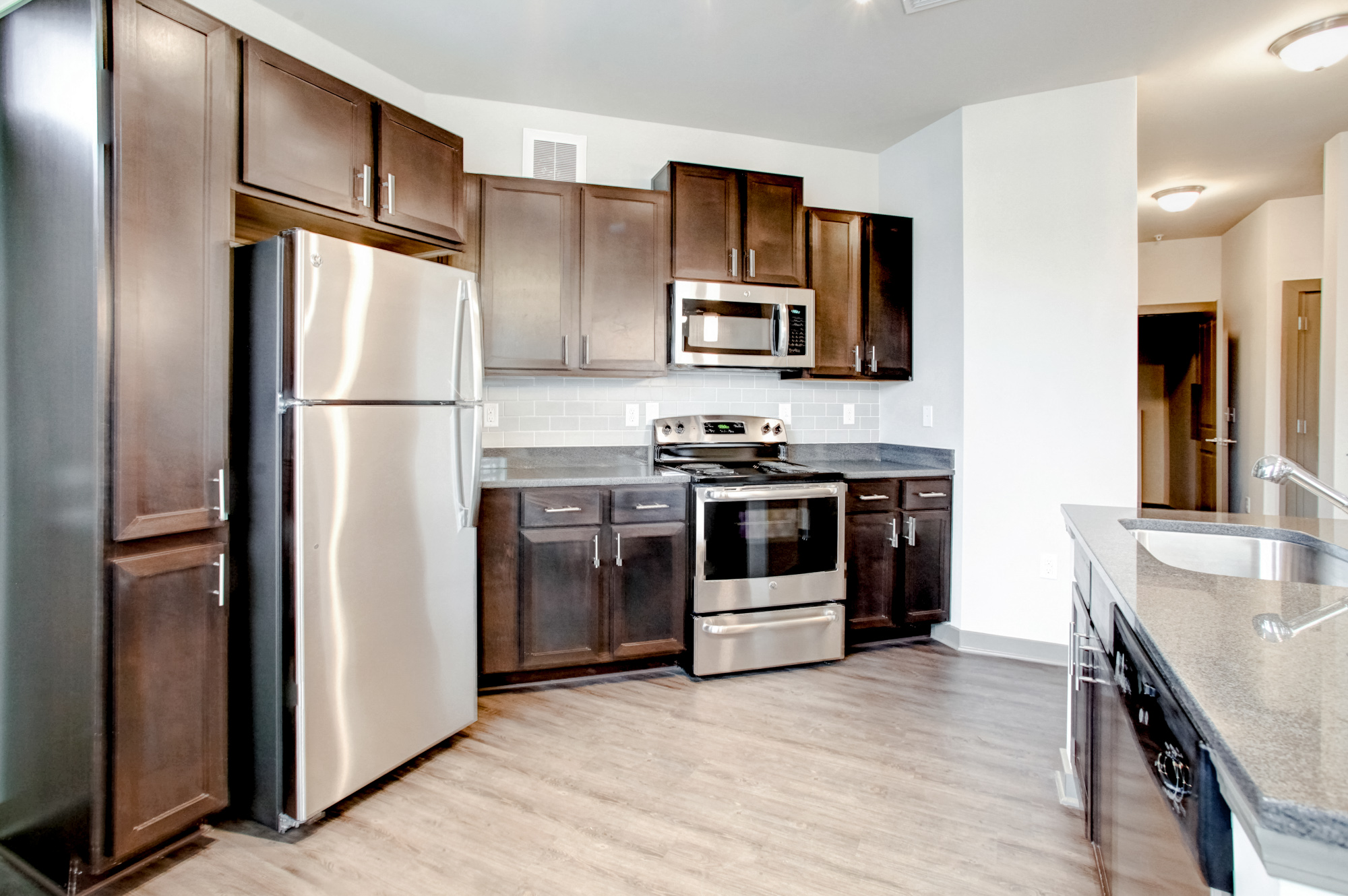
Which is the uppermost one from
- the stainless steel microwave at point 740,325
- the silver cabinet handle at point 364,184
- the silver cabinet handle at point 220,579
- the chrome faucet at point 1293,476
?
the silver cabinet handle at point 364,184

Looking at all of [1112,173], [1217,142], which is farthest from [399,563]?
[1217,142]

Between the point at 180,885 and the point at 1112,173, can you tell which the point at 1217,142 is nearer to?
the point at 1112,173

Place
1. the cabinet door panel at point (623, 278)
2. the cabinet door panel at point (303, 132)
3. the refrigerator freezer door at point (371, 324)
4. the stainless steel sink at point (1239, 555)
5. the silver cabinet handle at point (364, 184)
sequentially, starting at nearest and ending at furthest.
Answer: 1. the stainless steel sink at point (1239, 555)
2. the refrigerator freezer door at point (371, 324)
3. the cabinet door panel at point (303, 132)
4. the silver cabinet handle at point (364, 184)
5. the cabinet door panel at point (623, 278)

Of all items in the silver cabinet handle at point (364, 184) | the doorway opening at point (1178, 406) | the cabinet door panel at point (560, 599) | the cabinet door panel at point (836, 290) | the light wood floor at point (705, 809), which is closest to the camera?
the light wood floor at point (705, 809)

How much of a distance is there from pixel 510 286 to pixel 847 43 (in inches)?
69.3

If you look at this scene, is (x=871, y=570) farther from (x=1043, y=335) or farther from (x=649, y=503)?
(x=1043, y=335)

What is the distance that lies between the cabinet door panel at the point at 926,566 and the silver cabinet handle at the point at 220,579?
2845mm

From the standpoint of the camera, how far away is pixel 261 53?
2.05 metres

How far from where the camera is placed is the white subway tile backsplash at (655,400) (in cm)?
344

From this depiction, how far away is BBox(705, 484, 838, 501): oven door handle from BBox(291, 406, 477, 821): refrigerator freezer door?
1123mm

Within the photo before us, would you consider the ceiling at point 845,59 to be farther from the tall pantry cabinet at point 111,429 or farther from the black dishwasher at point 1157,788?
the black dishwasher at point 1157,788

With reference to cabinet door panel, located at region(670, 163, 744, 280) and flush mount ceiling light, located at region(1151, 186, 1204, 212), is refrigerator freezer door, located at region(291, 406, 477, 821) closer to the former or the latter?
cabinet door panel, located at region(670, 163, 744, 280)

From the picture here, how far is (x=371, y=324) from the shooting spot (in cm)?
208

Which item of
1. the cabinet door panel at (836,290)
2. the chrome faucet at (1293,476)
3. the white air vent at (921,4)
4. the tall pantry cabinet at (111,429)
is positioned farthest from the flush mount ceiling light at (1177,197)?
the tall pantry cabinet at (111,429)
